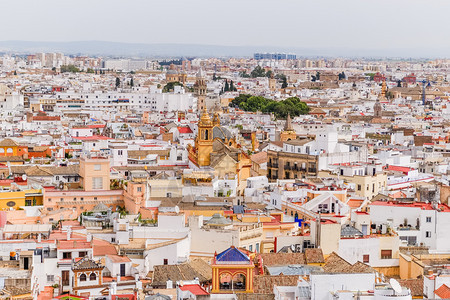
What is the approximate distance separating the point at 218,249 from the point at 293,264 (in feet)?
7.43

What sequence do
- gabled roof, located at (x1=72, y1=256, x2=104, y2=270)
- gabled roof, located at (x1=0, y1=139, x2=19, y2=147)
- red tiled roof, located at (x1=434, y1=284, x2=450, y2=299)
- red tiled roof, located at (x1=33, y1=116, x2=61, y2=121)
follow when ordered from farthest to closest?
1. red tiled roof, located at (x1=33, y1=116, x2=61, y2=121)
2. gabled roof, located at (x1=0, y1=139, x2=19, y2=147)
3. gabled roof, located at (x1=72, y1=256, x2=104, y2=270)
4. red tiled roof, located at (x1=434, y1=284, x2=450, y2=299)

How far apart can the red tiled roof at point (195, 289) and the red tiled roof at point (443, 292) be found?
4136mm

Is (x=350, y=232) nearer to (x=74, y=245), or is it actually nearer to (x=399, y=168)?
(x=74, y=245)

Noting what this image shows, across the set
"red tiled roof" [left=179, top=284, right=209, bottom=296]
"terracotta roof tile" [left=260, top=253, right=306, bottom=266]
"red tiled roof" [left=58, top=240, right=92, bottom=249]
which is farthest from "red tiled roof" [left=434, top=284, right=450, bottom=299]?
"red tiled roof" [left=58, top=240, right=92, bottom=249]

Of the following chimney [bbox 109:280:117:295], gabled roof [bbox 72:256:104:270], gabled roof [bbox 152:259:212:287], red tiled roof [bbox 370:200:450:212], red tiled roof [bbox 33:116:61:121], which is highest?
red tiled roof [bbox 370:200:450:212]

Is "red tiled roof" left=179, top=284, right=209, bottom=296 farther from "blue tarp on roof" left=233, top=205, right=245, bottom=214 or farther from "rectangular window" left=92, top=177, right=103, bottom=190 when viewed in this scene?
"rectangular window" left=92, top=177, right=103, bottom=190

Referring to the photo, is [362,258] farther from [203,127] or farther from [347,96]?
[347,96]

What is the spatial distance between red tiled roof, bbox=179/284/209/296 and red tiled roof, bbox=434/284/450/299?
414 centimetres

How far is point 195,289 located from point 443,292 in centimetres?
438

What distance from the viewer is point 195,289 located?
49.3ft

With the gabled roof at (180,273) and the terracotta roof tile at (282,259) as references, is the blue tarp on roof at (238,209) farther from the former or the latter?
the gabled roof at (180,273)

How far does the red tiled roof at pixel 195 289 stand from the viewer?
14.7 meters

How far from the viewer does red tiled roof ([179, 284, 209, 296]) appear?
1474 cm

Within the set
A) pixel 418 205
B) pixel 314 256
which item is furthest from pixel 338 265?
pixel 418 205
